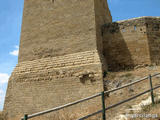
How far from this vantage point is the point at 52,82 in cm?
834

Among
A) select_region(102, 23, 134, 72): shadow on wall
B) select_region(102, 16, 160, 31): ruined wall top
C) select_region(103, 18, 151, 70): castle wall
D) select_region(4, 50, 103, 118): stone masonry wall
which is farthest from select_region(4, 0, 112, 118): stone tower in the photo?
select_region(102, 16, 160, 31): ruined wall top

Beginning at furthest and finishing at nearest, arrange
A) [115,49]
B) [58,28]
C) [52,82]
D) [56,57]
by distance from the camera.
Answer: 1. [58,28]
2. [115,49]
3. [56,57]
4. [52,82]

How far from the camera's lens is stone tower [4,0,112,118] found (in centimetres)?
777

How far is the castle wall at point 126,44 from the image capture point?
8.84 metres

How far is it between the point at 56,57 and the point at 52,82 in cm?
155

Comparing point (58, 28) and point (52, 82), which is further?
point (58, 28)

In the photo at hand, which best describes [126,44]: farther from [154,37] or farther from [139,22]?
[154,37]

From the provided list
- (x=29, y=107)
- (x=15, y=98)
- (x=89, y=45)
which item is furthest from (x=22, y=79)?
(x=89, y=45)

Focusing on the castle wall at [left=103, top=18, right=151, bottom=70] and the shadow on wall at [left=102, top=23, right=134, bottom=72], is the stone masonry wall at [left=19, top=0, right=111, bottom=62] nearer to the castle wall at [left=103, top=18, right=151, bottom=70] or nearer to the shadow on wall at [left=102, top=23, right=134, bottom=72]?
the shadow on wall at [left=102, top=23, right=134, bottom=72]

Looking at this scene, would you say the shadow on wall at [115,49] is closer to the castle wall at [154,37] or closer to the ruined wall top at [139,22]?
the ruined wall top at [139,22]

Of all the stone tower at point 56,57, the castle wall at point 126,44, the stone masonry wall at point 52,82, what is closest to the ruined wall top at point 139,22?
the castle wall at point 126,44

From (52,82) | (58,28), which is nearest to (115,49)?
(58,28)

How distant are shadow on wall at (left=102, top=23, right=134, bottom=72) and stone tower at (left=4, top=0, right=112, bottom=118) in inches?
21.2

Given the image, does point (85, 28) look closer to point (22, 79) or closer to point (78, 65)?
point (78, 65)
